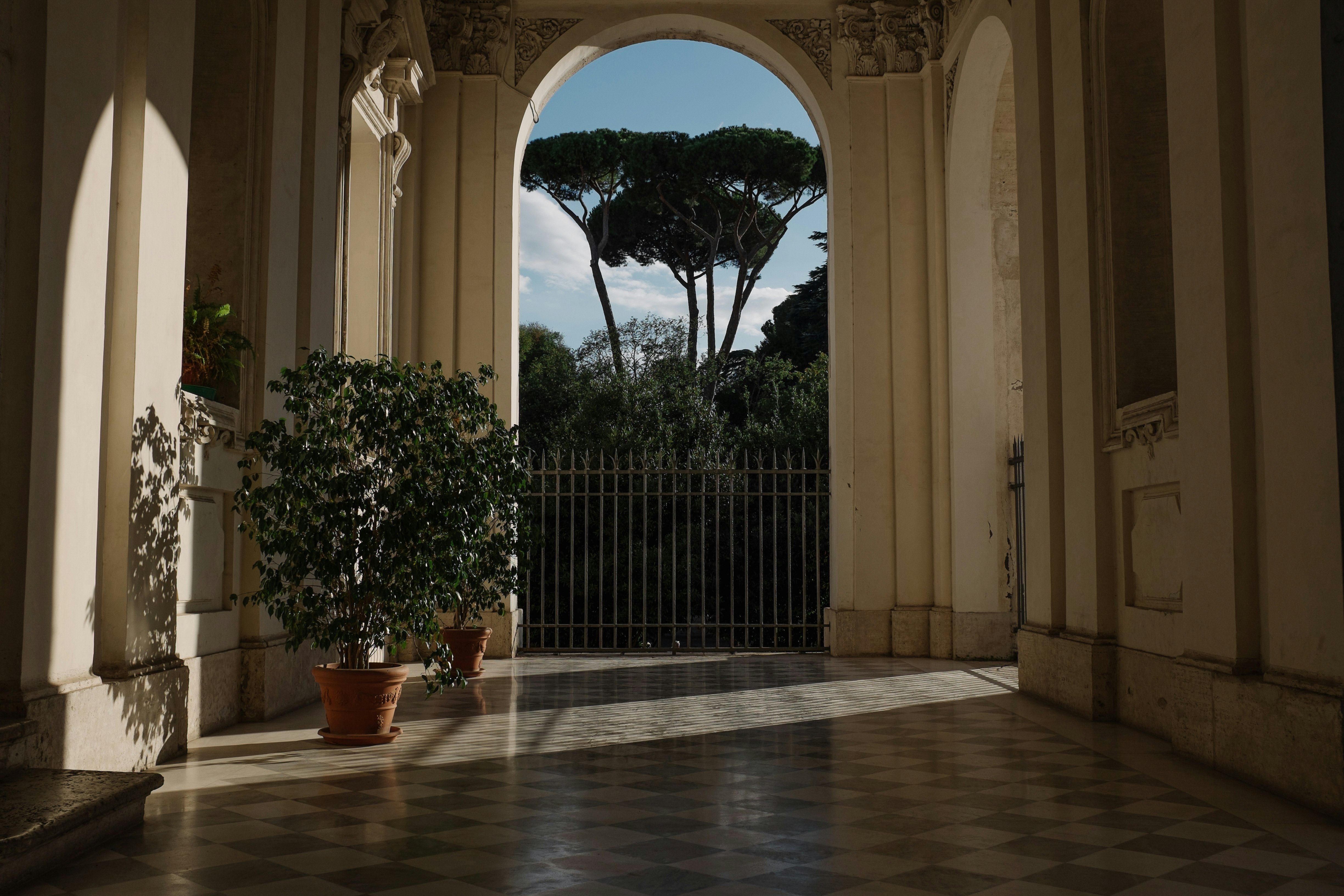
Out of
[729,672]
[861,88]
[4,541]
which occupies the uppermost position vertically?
[861,88]

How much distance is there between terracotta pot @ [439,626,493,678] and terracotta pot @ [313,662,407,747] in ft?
10.7

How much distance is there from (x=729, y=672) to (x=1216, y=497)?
5.33m

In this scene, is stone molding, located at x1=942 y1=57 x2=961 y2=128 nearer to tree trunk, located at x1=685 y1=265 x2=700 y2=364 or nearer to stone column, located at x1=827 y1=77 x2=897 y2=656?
stone column, located at x1=827 y1=77 x2=897 y2=656

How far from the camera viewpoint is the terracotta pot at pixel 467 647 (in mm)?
9344

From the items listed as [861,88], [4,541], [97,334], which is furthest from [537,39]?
[4,541]

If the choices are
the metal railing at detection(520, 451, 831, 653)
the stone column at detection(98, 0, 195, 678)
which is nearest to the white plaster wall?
the metal railing at detection(520, 451, 831, 653)

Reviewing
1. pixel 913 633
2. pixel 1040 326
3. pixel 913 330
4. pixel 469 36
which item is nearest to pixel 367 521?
pixel 1040 326

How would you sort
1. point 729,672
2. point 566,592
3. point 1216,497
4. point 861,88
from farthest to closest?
point 566,592, point 861,88, point 729,672, point 1216,497

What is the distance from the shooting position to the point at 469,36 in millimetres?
11570

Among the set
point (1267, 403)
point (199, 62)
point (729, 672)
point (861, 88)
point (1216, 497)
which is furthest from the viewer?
point (861, 88)

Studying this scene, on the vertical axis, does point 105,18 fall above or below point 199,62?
below

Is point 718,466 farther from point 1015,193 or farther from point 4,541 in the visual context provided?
point 4,541

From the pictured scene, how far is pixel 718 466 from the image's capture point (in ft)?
39.4

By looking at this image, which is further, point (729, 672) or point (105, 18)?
point (729, 672)
